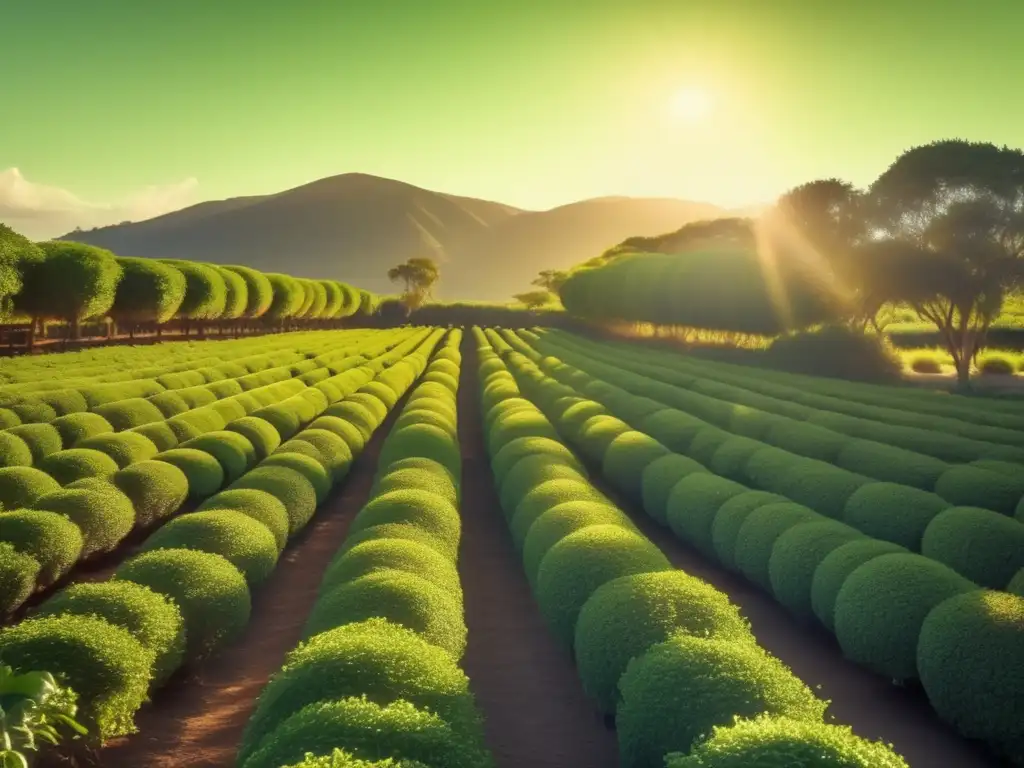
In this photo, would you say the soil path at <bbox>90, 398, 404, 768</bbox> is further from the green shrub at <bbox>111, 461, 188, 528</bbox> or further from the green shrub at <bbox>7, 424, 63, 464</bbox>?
the green shrub at <bbox>7, 424, 63, 464</bbox>

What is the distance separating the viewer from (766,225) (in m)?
65.2

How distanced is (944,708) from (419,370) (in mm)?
36636

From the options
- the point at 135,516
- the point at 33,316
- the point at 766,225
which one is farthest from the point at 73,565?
the point at 766,225

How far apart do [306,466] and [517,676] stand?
27.0ft

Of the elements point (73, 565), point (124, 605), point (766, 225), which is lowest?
point (73, 565)

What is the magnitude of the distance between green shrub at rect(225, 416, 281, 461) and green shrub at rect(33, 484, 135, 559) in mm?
6408

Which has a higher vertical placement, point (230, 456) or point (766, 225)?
point (766, 225)

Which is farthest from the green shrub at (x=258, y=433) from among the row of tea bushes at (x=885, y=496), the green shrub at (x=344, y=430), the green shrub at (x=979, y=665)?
the green shrub at (x=979, y=665)

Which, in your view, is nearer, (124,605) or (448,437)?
(124,605)

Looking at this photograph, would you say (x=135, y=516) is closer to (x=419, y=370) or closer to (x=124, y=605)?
(x=124, y=605)

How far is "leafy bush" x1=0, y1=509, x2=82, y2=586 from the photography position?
40.4 ft

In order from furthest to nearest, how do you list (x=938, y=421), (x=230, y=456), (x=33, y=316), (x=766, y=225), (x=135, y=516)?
(x=766, y=225) → (x=33, y=316) → (x=938, y=421) → (x=230, y=456) → (x=135, y=516)

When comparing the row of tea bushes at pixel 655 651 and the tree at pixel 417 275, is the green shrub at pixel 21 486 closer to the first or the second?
the row of tea bushes at pixel 655 651

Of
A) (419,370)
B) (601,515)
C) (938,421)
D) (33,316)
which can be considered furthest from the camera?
(33,316)
